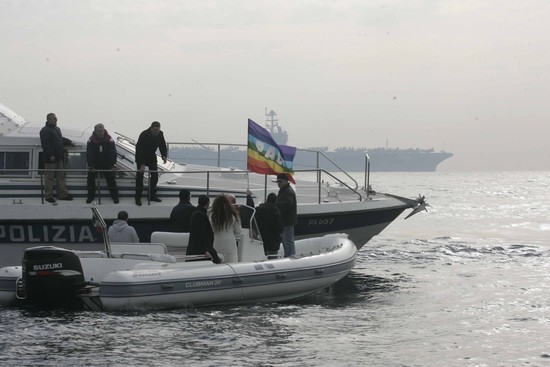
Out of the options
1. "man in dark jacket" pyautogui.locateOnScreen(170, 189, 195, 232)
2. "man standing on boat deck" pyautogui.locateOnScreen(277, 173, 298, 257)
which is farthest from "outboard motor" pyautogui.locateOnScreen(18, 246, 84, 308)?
"man standing on boat deck" pyautogui.locateOnScreen(277, 173, 298, 257)

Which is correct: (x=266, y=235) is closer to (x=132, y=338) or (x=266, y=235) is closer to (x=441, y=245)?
(x=132, y=338)

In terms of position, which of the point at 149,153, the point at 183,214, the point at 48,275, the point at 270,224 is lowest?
the point at 48,275

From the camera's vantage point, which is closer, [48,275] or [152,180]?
[48,275]

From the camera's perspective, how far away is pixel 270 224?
46.7ft

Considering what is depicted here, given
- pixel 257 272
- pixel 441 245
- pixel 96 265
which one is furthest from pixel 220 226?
pixel 441 245

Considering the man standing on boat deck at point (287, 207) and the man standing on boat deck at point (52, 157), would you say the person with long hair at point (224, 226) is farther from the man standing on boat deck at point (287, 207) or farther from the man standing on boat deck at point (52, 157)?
the man standing on boat deck at point (52, 157)

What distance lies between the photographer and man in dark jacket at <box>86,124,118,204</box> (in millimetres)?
16156

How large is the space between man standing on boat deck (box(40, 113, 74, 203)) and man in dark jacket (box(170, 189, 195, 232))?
8.91ft

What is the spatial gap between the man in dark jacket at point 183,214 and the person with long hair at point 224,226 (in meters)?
0.83

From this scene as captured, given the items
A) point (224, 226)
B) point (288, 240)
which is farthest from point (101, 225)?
point (288, 240)

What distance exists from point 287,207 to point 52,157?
163 inches

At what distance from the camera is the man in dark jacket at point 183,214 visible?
1417cm

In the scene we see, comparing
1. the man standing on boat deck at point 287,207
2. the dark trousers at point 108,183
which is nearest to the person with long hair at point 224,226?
the man standing on boat deck at point 287,207

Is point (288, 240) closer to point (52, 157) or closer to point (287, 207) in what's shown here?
point (287, 207)
